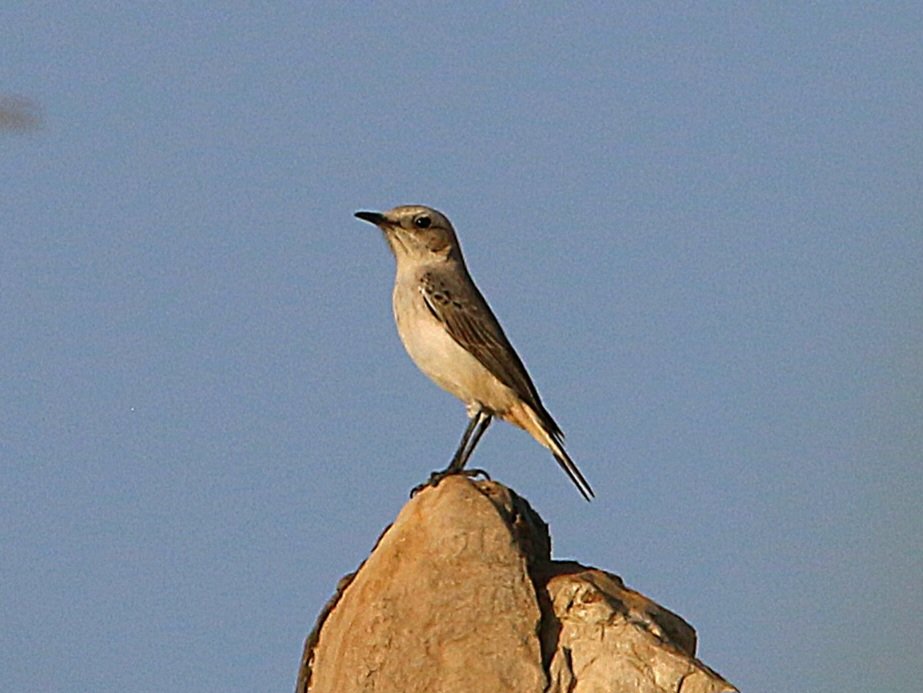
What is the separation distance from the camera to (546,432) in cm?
1462

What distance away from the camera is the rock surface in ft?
34.4

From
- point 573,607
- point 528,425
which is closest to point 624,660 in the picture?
point 573,607

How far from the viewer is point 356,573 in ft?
37.7

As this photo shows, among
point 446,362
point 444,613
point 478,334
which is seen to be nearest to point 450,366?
point 446,362

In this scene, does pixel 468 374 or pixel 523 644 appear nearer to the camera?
pixel 523 644

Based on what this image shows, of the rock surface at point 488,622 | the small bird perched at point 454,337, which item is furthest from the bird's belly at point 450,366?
the rock surface at point 488,622

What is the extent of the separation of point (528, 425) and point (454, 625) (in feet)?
14.0

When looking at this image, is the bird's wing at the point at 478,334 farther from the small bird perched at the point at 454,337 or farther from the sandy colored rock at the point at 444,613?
the sandy colored rock at the point at 444,613

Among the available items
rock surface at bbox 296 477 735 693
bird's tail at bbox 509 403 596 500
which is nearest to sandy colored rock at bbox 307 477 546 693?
rock surface at bbox 296 477 735 693

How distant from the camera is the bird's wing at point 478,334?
1466 cm

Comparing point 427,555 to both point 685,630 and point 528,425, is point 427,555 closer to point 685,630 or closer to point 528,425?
point 685,630

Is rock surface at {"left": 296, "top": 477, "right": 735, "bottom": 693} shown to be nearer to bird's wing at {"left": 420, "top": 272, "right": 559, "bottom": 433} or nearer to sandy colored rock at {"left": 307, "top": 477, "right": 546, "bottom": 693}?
sandy colored rock at {"left": 307, "top": 477, "right": 546, "bottom": 693}

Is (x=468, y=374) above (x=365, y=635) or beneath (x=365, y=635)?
above

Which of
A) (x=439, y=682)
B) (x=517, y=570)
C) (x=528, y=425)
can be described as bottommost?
(x=439, y=682)
